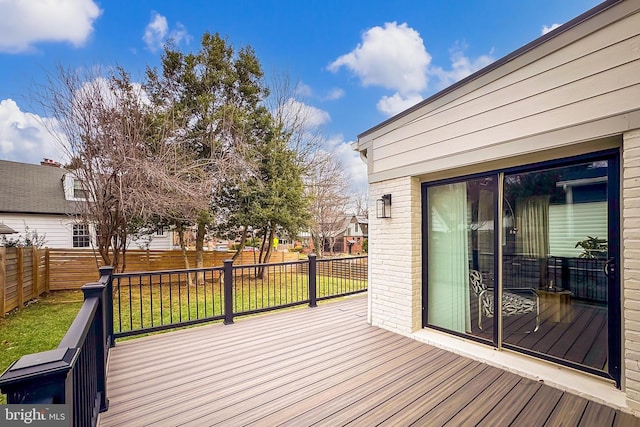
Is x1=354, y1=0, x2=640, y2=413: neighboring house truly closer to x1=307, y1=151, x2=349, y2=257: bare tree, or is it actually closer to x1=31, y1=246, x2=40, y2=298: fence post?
x1=31, y1=246, x2=40, y2=298: fence post

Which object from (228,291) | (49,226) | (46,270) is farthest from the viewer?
(49,226)

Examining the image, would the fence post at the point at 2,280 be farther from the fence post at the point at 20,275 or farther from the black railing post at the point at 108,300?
the black railing post at the point at 108,300

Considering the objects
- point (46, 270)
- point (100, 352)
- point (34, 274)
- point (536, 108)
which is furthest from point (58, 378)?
point (46, 270)

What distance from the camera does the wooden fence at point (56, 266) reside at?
19.1 feet

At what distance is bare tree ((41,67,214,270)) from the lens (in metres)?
5.92

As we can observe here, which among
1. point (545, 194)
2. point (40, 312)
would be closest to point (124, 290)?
point (40, 312)

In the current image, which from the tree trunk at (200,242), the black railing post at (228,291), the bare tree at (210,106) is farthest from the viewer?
the tree trunk at (200,242)

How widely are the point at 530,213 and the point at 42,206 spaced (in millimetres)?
15300

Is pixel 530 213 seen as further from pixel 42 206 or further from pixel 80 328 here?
pixel 42 206

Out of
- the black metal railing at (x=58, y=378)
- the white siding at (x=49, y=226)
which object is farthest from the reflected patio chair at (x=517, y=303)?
the white siding at (x=49, y=226)

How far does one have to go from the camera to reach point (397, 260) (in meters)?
4.07

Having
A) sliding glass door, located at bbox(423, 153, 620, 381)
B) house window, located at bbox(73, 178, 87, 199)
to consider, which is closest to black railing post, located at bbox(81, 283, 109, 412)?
sliding glass door, located at bbox(423, 153, 620, 381)

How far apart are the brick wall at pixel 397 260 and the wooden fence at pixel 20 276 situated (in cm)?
677

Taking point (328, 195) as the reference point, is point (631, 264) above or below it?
below
